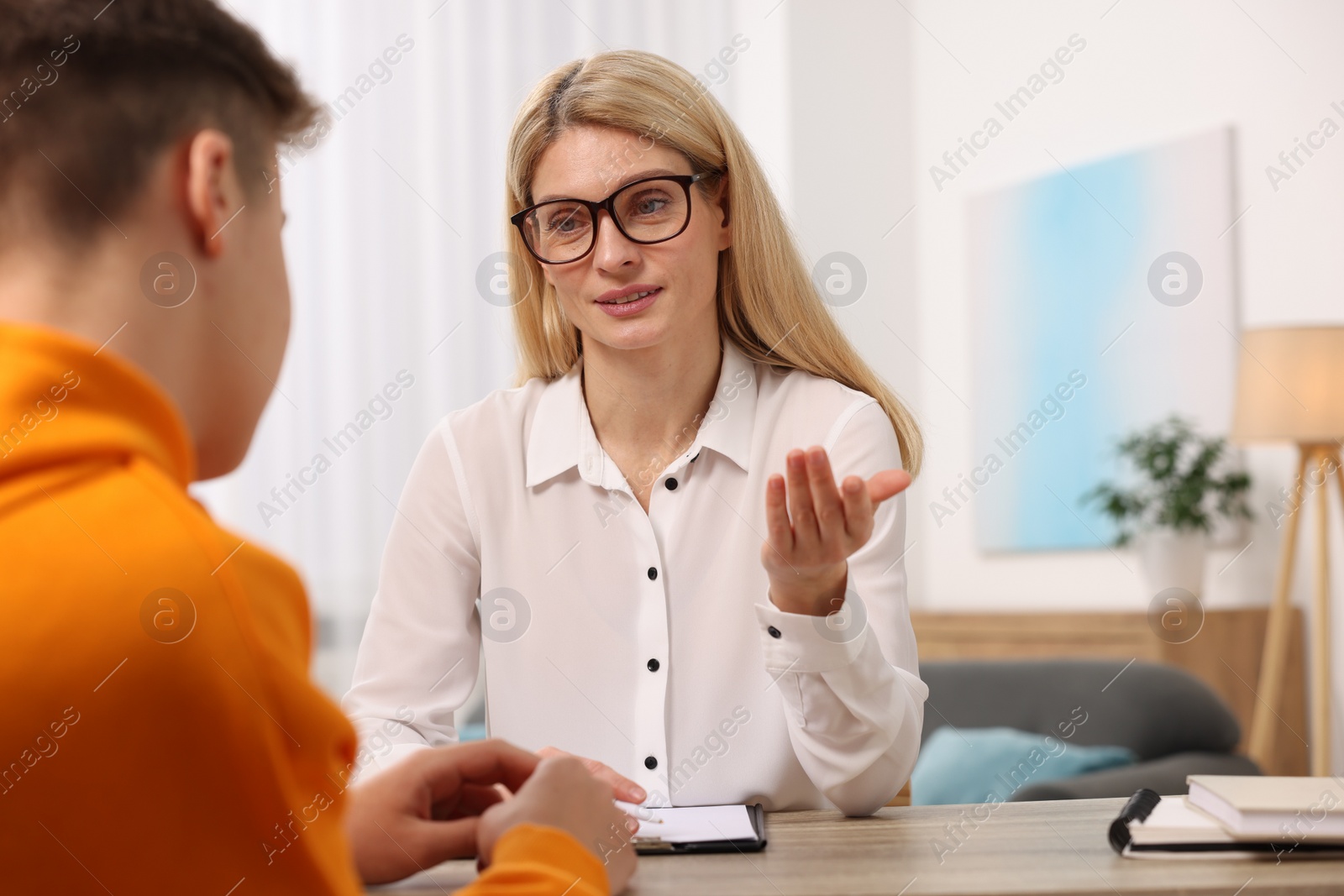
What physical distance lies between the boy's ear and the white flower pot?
3660 millimetres

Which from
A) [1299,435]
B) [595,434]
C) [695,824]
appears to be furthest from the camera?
[1299,435]

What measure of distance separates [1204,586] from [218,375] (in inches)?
150

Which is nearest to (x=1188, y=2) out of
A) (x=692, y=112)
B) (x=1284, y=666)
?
(x=1284, y=666)

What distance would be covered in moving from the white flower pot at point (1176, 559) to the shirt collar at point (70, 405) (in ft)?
12.2

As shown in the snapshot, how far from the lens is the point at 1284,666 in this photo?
144 inches

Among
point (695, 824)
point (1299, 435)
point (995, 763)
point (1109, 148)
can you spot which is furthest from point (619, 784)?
point (1109, 148)

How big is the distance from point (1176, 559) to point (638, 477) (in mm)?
2676

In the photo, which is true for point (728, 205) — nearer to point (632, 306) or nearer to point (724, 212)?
point (724, 212)

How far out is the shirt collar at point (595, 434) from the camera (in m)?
1.71

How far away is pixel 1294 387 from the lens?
3422 mm

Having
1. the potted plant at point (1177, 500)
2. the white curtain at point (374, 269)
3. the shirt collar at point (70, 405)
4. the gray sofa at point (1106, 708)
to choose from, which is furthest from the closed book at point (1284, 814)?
the white curtain at point (374, 269)

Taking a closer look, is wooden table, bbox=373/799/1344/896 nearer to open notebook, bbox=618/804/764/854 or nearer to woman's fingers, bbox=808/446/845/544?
open notebook, bbox=618/804/764/854

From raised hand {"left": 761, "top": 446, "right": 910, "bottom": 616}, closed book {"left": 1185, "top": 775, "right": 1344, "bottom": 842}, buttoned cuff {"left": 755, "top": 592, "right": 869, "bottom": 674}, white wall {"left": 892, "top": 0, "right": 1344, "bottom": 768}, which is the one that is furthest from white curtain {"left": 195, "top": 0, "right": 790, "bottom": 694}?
closed book {"left": 1185, "top": 775, "right": 1344, "bottom": 842}

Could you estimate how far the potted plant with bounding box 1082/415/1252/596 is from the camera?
3795 mm
